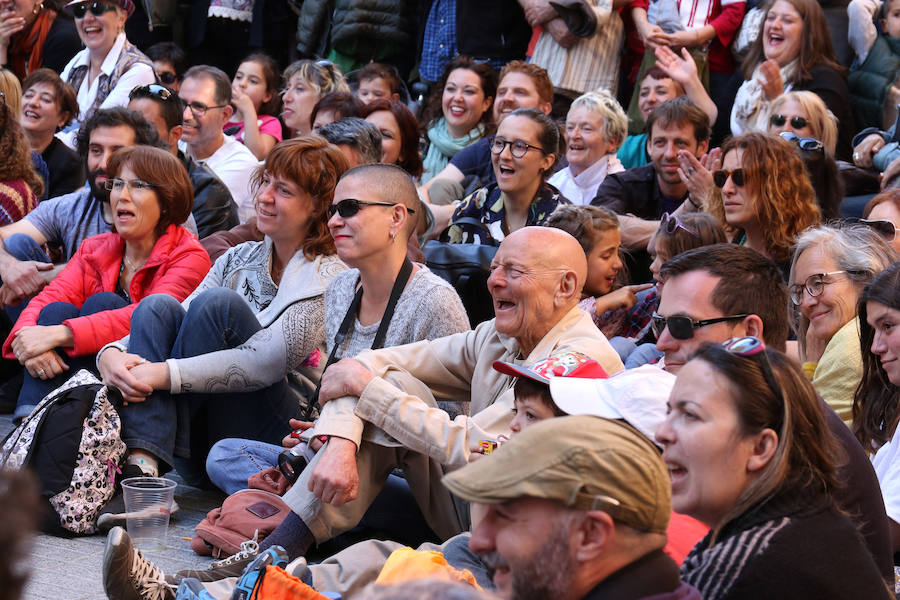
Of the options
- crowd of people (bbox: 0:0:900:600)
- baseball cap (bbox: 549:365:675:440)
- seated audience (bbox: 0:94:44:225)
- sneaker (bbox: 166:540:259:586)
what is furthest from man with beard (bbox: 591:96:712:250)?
baseball cap (bbox: 549:365:675:440)

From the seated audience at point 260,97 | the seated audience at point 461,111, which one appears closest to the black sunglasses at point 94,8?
the seated audience at point 260,97

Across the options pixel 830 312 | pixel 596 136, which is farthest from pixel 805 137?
pixel 830 312

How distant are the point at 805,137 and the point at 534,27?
9.38 feet

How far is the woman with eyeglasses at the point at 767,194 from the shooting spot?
17.2 feet

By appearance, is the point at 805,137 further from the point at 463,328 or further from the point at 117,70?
the point at 117,70

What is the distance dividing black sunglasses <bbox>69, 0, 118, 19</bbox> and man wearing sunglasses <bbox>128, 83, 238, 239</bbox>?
177 centimetres

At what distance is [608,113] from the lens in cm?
712

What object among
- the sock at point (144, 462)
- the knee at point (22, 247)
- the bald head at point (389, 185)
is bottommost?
the sock at point (144, 462)

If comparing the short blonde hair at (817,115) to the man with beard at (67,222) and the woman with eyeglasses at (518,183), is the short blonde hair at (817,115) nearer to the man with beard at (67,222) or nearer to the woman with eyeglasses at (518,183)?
the woman with eyeglasses at (518,183)

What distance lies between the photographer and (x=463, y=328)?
14.8ft

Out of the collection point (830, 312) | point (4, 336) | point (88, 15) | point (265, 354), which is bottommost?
point (4, 336)

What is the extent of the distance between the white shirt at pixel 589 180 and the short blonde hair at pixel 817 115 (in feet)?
3.54

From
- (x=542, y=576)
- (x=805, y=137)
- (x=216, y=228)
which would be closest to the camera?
(x=542, y=576)

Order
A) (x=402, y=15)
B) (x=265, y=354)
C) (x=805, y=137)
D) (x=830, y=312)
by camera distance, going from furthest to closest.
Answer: (x=402, y=15), (x=805, y=137), (x=265, y=354), (x=830, y=312)
